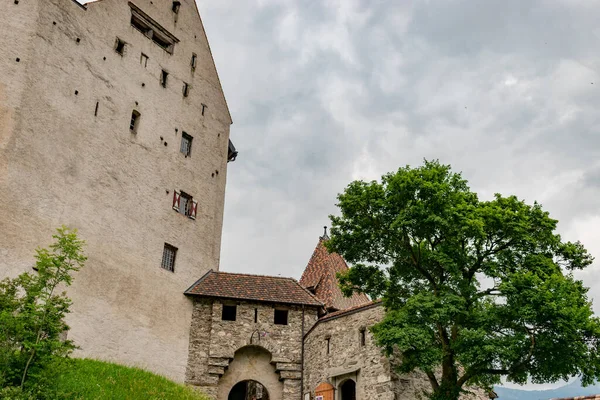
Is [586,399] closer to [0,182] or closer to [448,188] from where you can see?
[448,188]

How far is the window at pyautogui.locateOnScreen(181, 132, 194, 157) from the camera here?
2909 cm

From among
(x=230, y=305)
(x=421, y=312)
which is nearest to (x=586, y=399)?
(x=421, y=312)

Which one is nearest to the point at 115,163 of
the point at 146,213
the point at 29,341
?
the point at 146,213

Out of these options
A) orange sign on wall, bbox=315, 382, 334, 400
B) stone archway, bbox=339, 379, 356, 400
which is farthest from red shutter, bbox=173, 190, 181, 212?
stone archway, bbox=339, 379, 356, 400

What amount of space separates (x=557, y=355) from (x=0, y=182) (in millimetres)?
18700

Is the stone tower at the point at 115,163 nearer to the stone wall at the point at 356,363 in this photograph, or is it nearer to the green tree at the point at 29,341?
the stone wall at the point at 356,363

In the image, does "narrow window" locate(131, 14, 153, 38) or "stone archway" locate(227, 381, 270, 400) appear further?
"stone archway" locate(227, 381, 270, 400)

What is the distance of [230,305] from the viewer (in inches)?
1030

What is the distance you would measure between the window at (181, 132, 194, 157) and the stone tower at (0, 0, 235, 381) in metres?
0.08

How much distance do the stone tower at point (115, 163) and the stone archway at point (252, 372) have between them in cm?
198

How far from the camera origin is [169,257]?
26578mm

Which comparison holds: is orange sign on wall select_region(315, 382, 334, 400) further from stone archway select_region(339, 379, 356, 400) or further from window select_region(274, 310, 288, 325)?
window select_region(274, 310, 288, 325)

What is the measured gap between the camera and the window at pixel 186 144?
95.5 ft

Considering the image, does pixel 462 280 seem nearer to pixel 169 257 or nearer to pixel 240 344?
pixel 240 344
